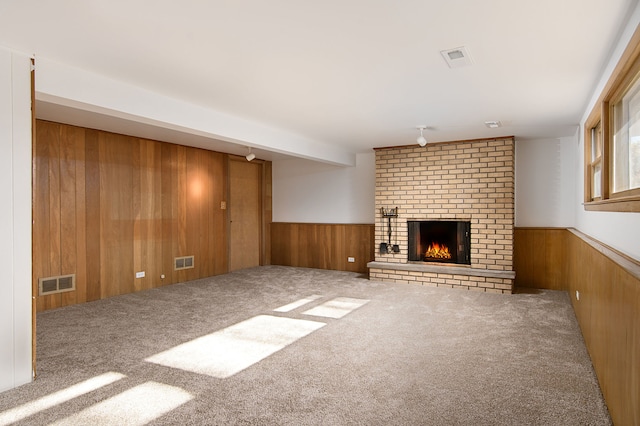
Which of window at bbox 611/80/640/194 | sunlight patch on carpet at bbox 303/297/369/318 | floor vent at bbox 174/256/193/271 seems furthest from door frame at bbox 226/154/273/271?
window at bbox 611/80/640/194

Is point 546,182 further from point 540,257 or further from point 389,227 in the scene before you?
point 389,227

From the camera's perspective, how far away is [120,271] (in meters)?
5.46

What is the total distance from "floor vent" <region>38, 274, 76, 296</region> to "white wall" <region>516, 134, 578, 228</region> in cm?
638

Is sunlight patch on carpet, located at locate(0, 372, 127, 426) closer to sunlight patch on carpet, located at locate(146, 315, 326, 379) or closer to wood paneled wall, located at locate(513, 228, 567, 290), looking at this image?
sunlight patch on carpet, located at locate(146, 315, 326, 379)

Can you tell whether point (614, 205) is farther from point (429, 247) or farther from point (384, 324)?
point (429, 247)

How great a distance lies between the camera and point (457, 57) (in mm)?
2686

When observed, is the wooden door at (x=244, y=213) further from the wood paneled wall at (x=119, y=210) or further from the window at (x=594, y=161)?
the window at (x=594, y=161)

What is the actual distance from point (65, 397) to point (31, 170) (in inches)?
62.1

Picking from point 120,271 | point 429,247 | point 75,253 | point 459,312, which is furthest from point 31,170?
point 429,247

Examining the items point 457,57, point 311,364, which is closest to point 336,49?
point 457,57

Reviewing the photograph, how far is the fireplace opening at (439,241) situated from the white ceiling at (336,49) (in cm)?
225

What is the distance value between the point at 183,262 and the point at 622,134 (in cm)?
590

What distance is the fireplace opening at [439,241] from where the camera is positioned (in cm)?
596

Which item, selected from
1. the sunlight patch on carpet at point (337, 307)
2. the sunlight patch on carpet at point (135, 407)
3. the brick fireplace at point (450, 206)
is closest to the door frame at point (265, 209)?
the brick fireplace at point (450, 206)
